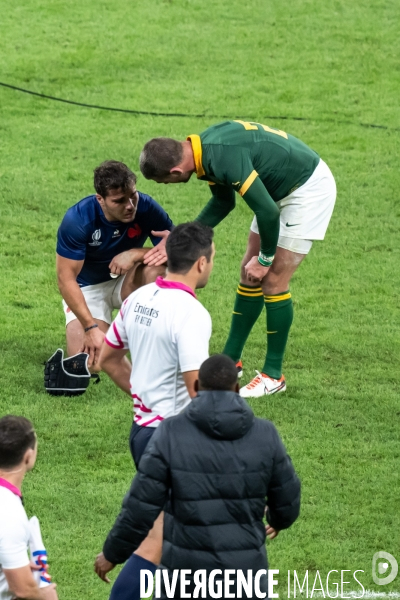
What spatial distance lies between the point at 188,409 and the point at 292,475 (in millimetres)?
428

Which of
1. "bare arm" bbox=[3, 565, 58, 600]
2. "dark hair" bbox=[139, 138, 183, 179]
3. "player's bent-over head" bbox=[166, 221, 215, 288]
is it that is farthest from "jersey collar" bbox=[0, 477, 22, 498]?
"dark hair" bbox=[139, 138, 183, 179]

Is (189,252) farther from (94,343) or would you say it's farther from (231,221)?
(231,221)

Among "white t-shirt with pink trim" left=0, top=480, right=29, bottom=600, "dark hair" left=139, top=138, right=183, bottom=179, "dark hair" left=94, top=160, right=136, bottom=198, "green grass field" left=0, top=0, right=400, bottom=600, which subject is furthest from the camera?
"dark hair" left=94, top=160, right=136, bottom=198

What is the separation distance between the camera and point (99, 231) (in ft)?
20.1

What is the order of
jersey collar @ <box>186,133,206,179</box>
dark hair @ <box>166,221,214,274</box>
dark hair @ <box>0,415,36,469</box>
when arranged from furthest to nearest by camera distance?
1. jersey collar @ <box>186,133,206,179</box>
2. dark hair @ <box>166,221,214,274</box>
3. dark hair @ <box>0,415,36,469</box>

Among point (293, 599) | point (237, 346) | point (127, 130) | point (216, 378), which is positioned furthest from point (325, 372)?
point (127, 130)

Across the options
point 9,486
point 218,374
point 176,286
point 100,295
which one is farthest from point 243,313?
point 9,486

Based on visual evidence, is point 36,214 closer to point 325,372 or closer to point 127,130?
point 127,130

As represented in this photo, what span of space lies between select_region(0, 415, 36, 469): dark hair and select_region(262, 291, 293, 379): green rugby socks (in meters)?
3.08

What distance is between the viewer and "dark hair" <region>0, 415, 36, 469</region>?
332cm

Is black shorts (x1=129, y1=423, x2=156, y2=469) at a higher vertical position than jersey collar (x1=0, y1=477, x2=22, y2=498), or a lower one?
lower

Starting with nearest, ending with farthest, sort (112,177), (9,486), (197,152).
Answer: (9,486) → (197,152) → (112,177)

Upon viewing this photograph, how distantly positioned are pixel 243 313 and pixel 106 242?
100 centimetres

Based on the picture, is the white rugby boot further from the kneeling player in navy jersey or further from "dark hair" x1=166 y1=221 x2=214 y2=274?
"dark hair" x1=166 y1=221 x2=214 y2=274
